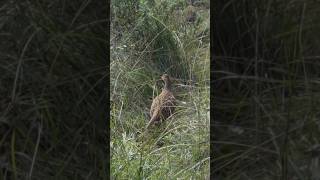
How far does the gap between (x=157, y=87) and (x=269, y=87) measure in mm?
582

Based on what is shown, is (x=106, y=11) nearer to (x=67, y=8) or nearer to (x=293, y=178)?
(x=67, y=8)

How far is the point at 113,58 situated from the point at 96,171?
0.60m

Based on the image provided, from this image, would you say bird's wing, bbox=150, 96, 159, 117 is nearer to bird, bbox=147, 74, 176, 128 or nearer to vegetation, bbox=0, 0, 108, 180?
bird, bbox=147, 74, 176, 128

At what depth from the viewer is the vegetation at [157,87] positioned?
2045 millimetres

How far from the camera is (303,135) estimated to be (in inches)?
67.6

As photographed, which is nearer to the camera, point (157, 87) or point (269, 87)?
point (269, 87)

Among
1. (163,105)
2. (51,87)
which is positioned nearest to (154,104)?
(163,105)

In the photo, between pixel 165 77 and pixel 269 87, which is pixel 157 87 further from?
pixel 269 87

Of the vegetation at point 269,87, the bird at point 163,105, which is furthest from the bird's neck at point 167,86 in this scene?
the vegetation at point 269,87

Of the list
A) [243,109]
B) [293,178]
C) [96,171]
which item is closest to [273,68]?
[243,109]

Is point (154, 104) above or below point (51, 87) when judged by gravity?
below

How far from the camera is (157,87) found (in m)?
2.18

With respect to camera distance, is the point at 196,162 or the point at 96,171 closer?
the point at 96,171

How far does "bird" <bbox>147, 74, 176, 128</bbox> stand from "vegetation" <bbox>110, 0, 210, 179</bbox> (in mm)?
28
